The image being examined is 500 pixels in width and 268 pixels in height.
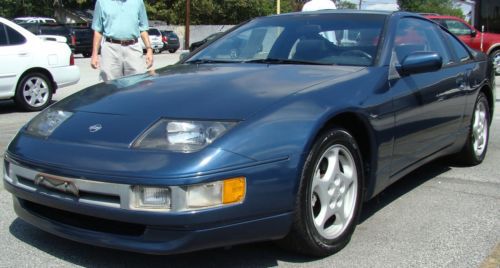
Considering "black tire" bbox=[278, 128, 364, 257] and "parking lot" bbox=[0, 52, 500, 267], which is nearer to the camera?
"black tire" bbox=[278, 128, 364, 257]

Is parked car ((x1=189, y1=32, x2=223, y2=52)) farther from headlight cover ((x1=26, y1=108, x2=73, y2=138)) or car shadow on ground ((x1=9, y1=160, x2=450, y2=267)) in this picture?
car shadow on ground ((x1=9, y1=160, x2=450, y2=267))

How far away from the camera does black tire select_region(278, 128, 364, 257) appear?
298 cm

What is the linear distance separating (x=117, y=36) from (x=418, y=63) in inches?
143

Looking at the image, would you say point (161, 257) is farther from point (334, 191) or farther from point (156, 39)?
point (156, 39)

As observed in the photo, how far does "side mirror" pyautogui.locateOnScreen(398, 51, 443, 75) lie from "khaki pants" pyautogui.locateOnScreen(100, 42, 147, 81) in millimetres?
3381

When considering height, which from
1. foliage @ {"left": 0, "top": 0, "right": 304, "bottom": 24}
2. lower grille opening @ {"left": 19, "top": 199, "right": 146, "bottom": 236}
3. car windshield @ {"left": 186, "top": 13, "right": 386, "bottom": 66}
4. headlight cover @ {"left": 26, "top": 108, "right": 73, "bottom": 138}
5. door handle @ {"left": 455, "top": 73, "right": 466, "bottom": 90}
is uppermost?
foliage @ {"left": 0, "top": 0, "right": 304, "bottom": 24}

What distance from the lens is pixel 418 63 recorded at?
382 centimetres

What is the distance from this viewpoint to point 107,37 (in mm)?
6457

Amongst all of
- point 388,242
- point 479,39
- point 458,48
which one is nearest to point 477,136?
point 458,48

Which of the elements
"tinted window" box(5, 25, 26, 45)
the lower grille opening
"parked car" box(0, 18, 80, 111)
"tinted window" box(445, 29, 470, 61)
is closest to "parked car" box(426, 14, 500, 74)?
"parked car" box(0, 18, 80, 111)

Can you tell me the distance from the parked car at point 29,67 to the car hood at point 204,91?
5.66 m

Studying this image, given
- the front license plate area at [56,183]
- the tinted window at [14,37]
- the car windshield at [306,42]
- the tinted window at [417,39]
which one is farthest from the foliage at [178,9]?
the front license plate area at [56,183]

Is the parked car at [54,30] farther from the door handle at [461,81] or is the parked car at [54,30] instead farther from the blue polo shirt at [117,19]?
the door handle at [461,81]

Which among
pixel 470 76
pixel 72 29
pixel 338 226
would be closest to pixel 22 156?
pixel 338 226
